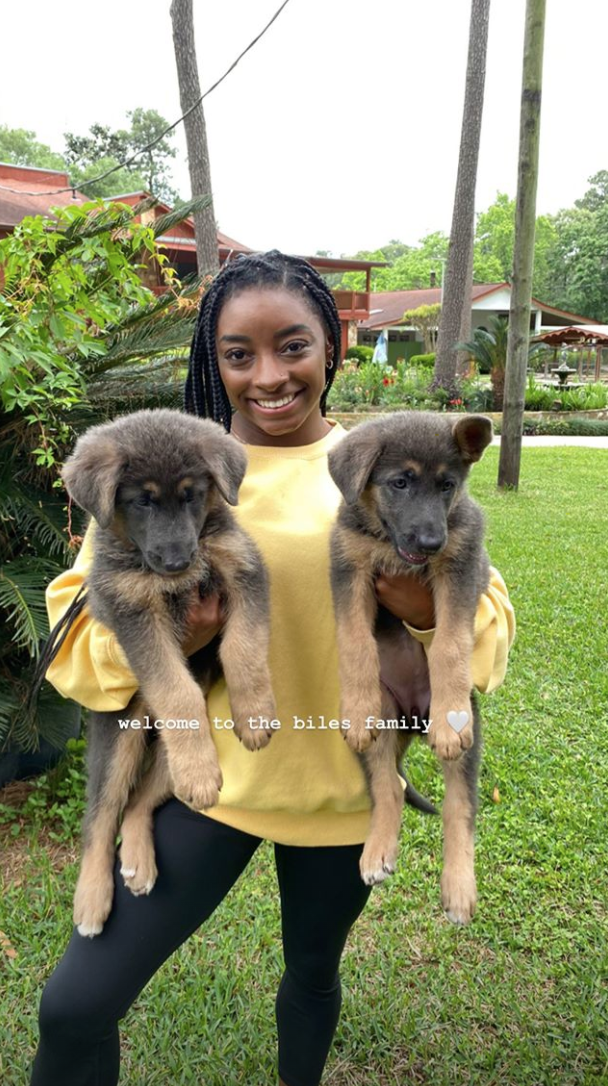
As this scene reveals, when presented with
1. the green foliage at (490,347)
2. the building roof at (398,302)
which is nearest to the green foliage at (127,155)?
the building roof at (398,302)

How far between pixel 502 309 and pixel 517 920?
44570mm

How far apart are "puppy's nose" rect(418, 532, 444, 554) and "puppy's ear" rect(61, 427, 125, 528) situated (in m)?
0.80

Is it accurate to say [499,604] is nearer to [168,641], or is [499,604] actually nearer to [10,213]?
[168,641]

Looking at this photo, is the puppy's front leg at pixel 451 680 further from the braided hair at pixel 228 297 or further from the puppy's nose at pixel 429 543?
the braided hair at pixel 228 297

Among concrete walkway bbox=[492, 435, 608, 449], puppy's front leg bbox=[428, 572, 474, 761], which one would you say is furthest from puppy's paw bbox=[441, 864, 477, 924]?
concrete walkway bbox=[492, 435, 608, 449]

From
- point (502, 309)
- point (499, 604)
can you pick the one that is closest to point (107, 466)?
point (499, 604)

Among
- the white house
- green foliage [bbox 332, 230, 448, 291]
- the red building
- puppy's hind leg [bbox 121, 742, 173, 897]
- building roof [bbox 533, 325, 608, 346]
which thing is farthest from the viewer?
green foliage [bbox 332, 230, 448, 291]

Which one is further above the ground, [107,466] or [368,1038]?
[107,466]

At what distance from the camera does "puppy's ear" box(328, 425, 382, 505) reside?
6.98 feet

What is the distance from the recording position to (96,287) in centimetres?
388

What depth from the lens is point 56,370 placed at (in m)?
3.67

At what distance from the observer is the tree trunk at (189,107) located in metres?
11.1

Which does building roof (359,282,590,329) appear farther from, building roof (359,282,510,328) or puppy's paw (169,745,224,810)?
puppy's paw (169,745,224,810)

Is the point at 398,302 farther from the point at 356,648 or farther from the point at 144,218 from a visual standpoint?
the point at 356,648
